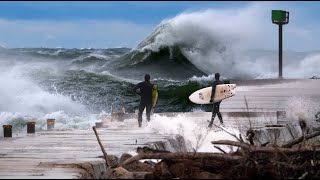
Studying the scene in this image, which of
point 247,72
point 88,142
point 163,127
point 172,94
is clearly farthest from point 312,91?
point 247,72

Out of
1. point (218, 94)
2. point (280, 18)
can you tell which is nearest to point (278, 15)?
point (280, 18)

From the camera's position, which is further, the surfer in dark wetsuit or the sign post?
the sign post

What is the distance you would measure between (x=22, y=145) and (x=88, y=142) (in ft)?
4.80

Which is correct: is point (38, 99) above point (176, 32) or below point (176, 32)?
below

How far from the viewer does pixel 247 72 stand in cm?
5547

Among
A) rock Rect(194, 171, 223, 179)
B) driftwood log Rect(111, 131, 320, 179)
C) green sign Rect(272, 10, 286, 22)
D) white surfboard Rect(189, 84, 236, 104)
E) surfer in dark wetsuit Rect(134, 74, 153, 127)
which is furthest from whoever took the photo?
green sign Rect(272, 10, 286, 22)

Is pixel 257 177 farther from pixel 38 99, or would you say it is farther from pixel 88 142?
pixel 38 99

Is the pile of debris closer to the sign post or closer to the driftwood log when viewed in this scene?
the driftwood log

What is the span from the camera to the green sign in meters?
33.8

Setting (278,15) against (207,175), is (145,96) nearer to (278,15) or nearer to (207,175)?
(207,175)

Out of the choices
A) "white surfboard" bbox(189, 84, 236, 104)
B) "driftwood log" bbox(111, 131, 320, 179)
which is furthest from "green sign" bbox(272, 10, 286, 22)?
"driftwood log" bbox(111, 131, 320, 179)

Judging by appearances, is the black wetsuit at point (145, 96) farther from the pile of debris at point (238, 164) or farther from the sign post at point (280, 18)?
the sign post at point (280, 18)

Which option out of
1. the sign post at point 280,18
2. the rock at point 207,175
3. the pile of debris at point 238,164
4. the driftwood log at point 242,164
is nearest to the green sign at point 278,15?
the sign post at point 280,18

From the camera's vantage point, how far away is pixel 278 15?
33938 millimetres
